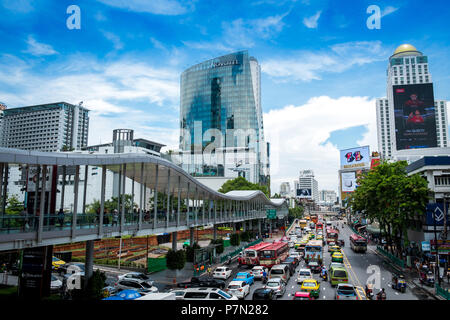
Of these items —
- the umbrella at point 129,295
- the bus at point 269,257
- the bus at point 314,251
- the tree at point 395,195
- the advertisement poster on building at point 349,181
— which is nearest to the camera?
the umbrella at point 129,295

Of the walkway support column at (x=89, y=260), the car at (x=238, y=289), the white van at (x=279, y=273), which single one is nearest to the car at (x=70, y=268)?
the walkway support column at (x=89, y=260)

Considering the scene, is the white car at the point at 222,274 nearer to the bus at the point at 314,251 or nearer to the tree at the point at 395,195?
the bus at the point at 314,251

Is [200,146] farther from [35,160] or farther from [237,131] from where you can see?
[35,160]

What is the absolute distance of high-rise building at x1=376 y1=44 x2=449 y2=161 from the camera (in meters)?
126

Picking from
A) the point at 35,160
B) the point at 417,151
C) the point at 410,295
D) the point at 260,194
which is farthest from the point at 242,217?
the point at 417,151

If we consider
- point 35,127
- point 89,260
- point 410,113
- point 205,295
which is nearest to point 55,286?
point 89,260

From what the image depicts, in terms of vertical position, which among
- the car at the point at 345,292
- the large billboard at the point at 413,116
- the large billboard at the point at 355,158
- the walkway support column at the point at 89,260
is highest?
the large billboard at the point at 413,116

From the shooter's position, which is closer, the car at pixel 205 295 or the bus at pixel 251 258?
the car at pixel 205 295

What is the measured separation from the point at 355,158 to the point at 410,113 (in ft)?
95.1

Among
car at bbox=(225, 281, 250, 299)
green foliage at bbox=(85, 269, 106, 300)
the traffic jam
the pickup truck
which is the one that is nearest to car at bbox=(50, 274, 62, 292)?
green foliage at bbox=(85, 269, 106, 300)

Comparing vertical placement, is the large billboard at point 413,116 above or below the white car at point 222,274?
above

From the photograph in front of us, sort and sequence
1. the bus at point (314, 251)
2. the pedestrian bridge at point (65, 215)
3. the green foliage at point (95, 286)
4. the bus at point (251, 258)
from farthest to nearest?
1. the bus at point (314, 251)
2. the bus at point (251, 258)
3. the green foliage at point (95, 286)
4. the pedestrian bridge at point (65, 215)

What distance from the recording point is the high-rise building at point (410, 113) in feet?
414
